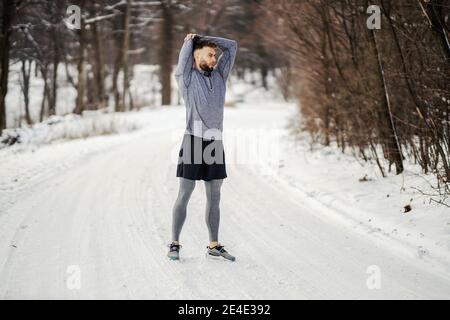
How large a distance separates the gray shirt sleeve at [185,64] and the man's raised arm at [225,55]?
0.25m

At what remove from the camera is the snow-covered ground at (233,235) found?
12.2 ft

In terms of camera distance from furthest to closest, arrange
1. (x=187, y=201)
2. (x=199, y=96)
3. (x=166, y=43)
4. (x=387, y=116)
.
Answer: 1. (x=166, y=43)
2. (x=387, y=116)
3. (x=187, y=201)
4. (x=199, y=96)

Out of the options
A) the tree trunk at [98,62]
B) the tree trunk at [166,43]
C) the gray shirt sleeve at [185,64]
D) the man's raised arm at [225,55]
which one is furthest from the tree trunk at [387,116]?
the tree trunk at [166,43]

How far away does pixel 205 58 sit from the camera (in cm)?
416

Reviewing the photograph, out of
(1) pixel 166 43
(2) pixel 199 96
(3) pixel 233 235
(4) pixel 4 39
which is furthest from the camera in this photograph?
(1) pixel 166 43

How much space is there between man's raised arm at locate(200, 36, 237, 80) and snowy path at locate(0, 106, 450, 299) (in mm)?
1790

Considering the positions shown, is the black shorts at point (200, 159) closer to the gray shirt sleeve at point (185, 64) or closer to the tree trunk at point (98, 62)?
the gray shirt sleeve at point (185, 64)

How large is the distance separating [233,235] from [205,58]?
201cm

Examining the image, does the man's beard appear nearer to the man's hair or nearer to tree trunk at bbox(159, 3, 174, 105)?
the man's hair

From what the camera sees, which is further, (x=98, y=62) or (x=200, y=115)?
(x=98, y=62)

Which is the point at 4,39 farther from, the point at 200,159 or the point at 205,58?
the point at 200,159

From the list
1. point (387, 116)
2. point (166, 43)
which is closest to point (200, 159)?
point (387, 116)

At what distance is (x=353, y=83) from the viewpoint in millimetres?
8328

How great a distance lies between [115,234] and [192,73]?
199 cm
